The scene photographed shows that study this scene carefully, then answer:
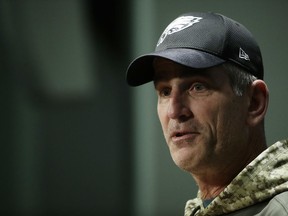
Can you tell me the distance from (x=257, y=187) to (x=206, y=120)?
0.21 metres

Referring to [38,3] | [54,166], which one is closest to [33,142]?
[54,166]

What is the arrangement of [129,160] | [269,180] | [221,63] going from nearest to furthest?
[269,180] < [221,63] < [129,160]

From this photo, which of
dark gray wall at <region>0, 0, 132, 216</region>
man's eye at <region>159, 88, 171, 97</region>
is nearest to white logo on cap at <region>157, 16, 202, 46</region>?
man's eye at <region>159, 88, 171, 97</region>

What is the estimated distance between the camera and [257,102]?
146cm

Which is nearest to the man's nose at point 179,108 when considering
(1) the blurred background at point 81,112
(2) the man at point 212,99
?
(2) the man at point 212,99

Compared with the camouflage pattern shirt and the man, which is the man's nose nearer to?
the man

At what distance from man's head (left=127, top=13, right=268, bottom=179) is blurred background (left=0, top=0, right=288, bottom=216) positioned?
Answer: 5.87 feet

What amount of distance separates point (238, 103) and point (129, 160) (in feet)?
6.68

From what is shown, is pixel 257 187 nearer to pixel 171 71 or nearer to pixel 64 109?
pixel 171 71

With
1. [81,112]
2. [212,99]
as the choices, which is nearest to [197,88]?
[212,99]

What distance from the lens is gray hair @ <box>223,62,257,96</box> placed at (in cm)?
141

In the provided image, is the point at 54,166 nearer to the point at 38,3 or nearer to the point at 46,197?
the point at 46,197

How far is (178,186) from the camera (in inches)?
125

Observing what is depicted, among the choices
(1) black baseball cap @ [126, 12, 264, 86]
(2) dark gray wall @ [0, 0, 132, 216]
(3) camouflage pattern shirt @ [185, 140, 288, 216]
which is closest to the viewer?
(3) camouflage pattern shirt @ [185, 140, 288, 216]
